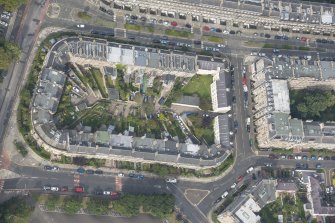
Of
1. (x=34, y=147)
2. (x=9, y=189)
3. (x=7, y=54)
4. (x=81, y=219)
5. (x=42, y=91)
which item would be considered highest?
(x=7, y=54)

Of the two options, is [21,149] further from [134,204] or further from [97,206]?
[134,204]

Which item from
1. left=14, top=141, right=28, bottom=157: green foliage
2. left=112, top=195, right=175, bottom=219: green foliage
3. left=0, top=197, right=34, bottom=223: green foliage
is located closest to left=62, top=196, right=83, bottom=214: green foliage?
left=0, top=197, right=34, bottom=223: green foliage

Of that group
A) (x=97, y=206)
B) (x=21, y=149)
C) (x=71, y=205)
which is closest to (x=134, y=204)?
(x=97, y=206)

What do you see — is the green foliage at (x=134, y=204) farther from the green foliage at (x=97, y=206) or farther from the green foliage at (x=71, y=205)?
the green foliage at (x=71, y=205)

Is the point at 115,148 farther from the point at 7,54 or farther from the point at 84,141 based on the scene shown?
the point at 7,54

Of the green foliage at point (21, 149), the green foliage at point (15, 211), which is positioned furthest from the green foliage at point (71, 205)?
the green foliage at point (21, 149)

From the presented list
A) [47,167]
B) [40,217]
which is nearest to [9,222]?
[40,217]
